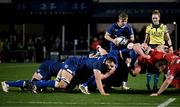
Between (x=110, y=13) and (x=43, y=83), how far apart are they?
80.2 ft

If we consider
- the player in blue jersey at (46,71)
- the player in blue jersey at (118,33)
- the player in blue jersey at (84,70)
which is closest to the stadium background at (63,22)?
the player in blue jersey at (118,33)

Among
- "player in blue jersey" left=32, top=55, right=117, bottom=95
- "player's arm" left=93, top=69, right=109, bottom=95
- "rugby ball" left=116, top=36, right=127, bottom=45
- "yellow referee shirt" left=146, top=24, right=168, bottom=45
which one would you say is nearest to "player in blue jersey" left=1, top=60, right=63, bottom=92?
"player in blue jersey" left=32, top=55, right=117, bottom=95

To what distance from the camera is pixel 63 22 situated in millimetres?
38281

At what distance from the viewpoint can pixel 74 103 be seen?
1124cm

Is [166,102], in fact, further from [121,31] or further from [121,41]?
[121,31]

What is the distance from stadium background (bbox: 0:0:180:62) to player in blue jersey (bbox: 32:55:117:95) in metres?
22.3

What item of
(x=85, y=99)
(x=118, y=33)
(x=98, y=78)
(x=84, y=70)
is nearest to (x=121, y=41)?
(x=118, y=33)

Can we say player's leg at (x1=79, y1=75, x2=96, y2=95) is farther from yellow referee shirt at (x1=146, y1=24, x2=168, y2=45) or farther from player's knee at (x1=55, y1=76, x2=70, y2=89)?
yellow referee shirt at (x1=146, y1=24, x2=168, y2=45)

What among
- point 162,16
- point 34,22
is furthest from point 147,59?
point 34,22

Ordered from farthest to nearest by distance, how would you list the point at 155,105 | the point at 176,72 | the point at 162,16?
the point at 162,16 → the point at 176,72 → the point at 155,105

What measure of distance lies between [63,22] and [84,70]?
25.2 meters

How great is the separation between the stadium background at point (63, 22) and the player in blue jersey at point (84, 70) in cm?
2225

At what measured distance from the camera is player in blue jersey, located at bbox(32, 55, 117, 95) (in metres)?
12.6

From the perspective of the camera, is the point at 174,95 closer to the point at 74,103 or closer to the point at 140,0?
the point at 74,103
